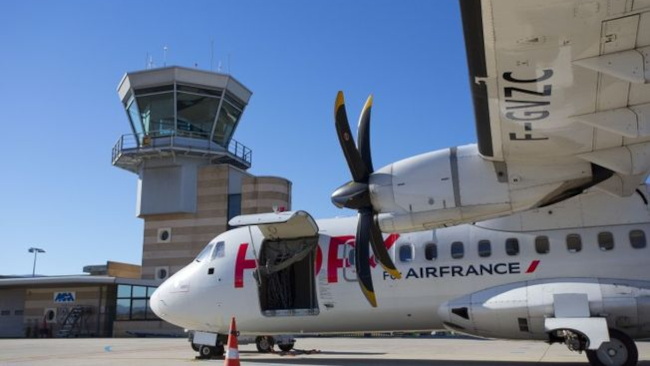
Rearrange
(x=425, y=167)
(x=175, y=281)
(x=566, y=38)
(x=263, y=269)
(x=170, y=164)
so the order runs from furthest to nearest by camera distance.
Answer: (x=170, y=164)
(x=175, y=281)
(x=263, y=269)
(x=425, y=167)
(x=566, y=38)

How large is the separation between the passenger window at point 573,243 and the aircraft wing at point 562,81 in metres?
1.56

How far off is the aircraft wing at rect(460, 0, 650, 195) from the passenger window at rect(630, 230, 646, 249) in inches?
52.7

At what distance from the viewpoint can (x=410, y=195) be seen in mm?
11828

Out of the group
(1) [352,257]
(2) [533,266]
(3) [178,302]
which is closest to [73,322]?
(3) [178,302]

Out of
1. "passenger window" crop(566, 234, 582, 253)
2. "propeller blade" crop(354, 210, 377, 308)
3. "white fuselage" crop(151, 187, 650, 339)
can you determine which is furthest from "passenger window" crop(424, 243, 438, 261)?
"passenger window" crop(566, 234, 582, 253)

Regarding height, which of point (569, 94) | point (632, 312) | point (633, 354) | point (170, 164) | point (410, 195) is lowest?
point (633, 354)

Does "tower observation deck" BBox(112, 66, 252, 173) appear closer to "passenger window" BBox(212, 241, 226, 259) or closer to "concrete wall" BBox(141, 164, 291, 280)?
"concrete wall" BBox(141, 164, 291, 280)

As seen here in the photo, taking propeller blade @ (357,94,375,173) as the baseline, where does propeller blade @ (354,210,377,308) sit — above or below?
below

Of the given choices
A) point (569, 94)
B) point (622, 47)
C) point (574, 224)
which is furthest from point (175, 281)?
point (622, 47)

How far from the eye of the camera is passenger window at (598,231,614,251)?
1211 cm

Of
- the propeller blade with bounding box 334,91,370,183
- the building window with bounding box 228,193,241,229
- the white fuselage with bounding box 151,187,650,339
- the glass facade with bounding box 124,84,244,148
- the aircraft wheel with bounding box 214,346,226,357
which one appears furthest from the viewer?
the glass facade with bounding box 124,84,244,148

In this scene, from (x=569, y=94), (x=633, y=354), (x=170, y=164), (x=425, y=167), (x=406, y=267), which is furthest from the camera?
(x=170, y=164)

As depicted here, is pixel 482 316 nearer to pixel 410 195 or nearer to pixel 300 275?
pixel 410 195

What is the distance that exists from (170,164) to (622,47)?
4461 centimetres
